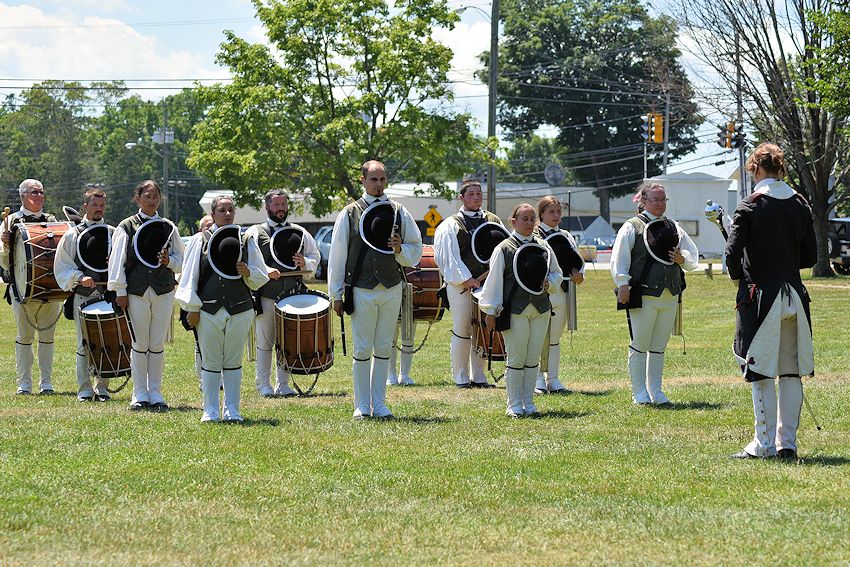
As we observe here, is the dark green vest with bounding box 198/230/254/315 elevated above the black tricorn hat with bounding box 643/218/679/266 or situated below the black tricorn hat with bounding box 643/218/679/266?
below

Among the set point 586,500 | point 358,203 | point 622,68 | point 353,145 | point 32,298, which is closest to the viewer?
point 586,500

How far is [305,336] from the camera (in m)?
12.6

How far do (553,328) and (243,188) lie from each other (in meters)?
34.4

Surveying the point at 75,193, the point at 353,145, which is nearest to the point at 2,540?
the point at 353,145

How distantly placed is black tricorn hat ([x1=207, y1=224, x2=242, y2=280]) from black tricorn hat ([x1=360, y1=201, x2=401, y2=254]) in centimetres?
109

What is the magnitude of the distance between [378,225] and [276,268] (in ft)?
8.36

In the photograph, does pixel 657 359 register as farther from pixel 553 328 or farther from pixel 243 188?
pixel 243 188

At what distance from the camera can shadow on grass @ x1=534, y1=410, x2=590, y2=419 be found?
38.5 ft

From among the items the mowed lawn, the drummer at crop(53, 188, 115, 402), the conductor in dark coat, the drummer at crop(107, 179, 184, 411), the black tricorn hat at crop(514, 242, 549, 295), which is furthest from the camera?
the drummer at crop(53, 188, 115, 402)

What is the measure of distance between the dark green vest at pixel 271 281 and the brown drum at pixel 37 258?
6.39 ft

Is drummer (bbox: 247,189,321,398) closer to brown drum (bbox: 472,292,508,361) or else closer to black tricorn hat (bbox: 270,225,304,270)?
black tricorn hat (bbox: 270,225,304,270)

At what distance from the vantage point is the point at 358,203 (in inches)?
461

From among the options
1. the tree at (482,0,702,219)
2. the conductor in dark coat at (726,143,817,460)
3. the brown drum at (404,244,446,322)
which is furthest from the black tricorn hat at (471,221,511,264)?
the tree at (482,0,702,219)

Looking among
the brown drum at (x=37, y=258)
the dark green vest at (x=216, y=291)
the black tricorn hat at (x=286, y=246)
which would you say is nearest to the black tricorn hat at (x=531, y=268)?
the dark green vest at (x=216, y=291)
